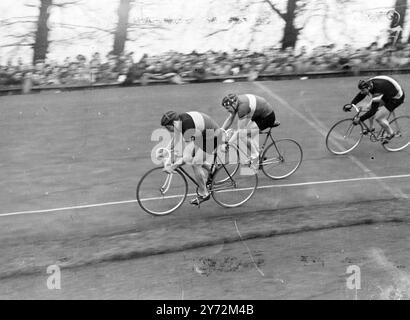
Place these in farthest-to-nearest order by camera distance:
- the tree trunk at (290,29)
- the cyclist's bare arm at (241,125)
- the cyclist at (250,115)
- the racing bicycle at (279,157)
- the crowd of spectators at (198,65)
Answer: the tree trunk at (290,29)
the crowd of spectators at (198,65)
the racing bicycle at (279,157)
the cyclist's bare arm at (241,125)
the cyclist at (250,115)

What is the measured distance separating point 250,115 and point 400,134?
130 inches

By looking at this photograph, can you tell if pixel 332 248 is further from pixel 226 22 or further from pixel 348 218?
pixel 226 22

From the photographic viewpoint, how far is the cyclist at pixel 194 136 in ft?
27.3

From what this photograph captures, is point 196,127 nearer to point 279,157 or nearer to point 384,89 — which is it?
point 279,157

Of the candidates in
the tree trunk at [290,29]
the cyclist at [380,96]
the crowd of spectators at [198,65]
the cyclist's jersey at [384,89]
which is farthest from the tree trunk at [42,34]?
the cyclist's jersey at [384,89]

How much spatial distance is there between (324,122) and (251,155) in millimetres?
3695

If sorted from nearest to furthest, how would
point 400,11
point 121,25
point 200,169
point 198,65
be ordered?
point 200,169
point 121,25
point 198,65
point 400,11

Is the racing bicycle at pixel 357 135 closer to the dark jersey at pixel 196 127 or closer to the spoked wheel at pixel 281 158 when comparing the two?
the spoked wheel at pixel 281 158

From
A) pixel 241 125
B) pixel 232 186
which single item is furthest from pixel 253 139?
pixel 232 186

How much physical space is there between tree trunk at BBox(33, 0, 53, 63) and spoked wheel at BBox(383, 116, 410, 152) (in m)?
7.88

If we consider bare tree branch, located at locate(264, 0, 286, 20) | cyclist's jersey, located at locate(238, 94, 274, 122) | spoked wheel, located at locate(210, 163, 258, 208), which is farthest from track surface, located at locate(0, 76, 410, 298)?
bare tree branch, located at locate(264, 0, 286, 20)

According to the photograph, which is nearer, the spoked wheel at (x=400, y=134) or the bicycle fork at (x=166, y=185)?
the bicycle fork at (x=166, y=185)

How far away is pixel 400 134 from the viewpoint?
1116cm

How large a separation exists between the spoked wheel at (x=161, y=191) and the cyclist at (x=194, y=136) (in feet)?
0.74
